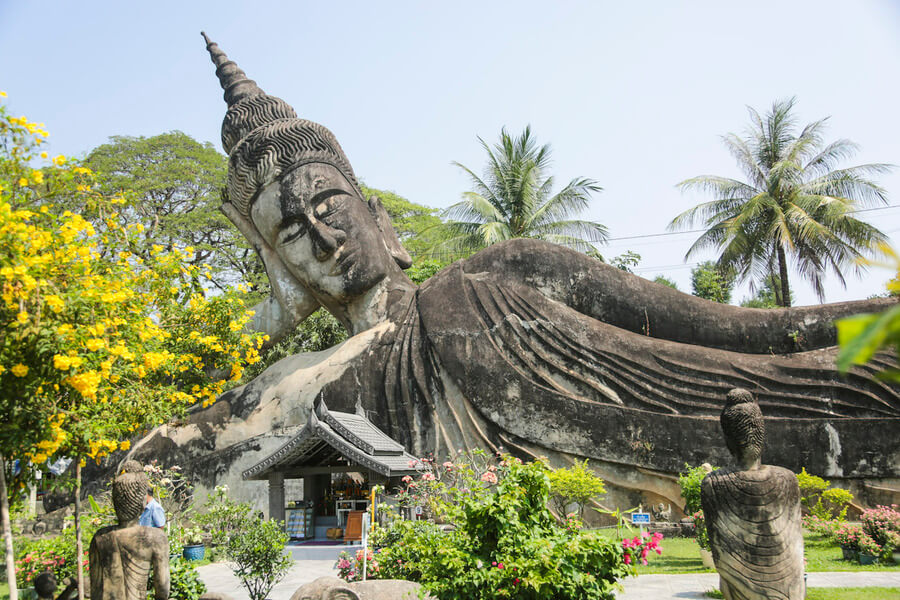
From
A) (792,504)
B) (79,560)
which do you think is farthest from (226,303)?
(792,504)

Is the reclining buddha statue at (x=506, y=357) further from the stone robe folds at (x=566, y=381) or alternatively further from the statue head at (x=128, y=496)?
the statue head at (x=128, y=496)

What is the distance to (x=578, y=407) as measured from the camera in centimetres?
930

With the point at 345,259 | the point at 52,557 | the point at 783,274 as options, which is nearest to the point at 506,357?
the point at 345,259

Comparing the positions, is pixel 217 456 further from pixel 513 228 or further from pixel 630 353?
pixel 513 228

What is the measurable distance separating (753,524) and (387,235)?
9.13 meters

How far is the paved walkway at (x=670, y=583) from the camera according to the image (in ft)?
20.2

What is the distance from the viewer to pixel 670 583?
6645mm

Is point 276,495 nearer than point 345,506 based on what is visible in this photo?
Yes

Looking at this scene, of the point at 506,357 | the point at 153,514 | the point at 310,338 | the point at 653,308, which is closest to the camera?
the point at 153,514

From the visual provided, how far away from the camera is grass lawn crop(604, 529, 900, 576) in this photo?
279 inches

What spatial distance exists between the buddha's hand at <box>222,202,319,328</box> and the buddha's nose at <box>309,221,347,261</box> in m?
1.06

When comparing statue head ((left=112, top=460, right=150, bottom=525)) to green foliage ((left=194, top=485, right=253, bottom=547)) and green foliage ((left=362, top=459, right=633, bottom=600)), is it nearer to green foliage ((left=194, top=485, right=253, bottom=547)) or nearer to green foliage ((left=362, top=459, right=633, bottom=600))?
green foliage ((left=362, top=459, right=633, bottom=600))

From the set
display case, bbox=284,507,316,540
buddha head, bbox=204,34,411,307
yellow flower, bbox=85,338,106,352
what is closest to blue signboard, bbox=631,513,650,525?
display case, bbox=284,507,316,540

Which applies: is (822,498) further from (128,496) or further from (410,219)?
(410,219)
